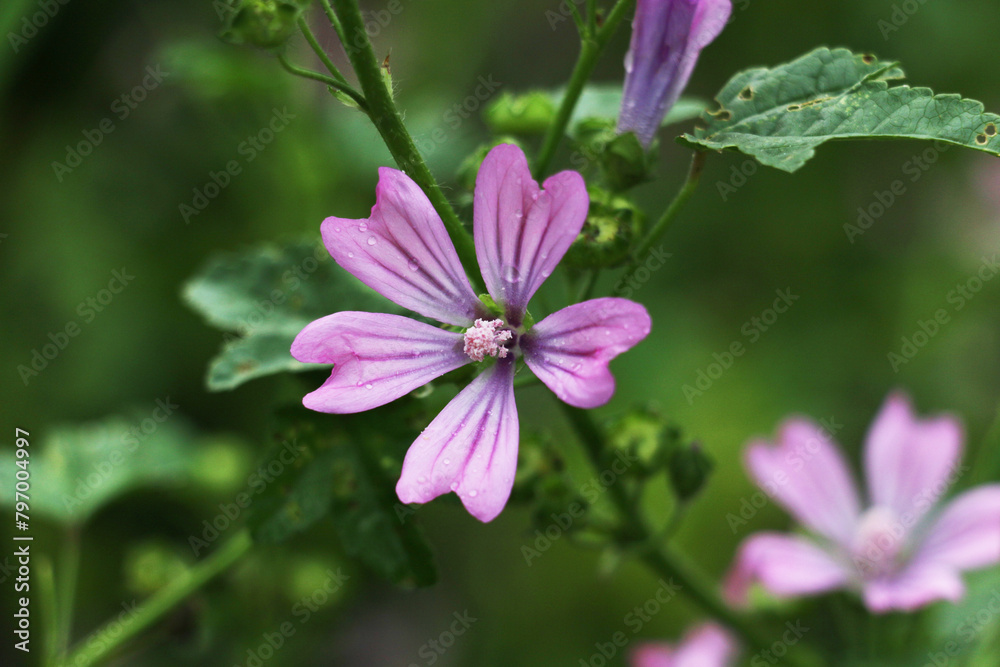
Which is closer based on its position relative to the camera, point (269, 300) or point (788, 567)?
point (269, 300)

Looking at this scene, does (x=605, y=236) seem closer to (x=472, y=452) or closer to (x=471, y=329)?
(x=471, y=329)

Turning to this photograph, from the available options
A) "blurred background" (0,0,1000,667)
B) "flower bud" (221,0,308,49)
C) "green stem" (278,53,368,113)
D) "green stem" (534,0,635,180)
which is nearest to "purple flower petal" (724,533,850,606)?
"blurred background" (0,0,1000,667)

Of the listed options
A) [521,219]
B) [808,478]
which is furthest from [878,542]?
[521,219]

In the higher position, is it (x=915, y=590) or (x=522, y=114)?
(x=522, y=114)

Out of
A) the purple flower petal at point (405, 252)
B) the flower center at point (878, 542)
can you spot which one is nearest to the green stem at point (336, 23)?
the purple flower petal at point (405, 252)

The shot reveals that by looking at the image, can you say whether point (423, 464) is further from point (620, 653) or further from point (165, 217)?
point (165, 217)

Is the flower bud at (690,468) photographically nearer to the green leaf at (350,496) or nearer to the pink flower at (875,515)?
the pink flower at (875,515)
